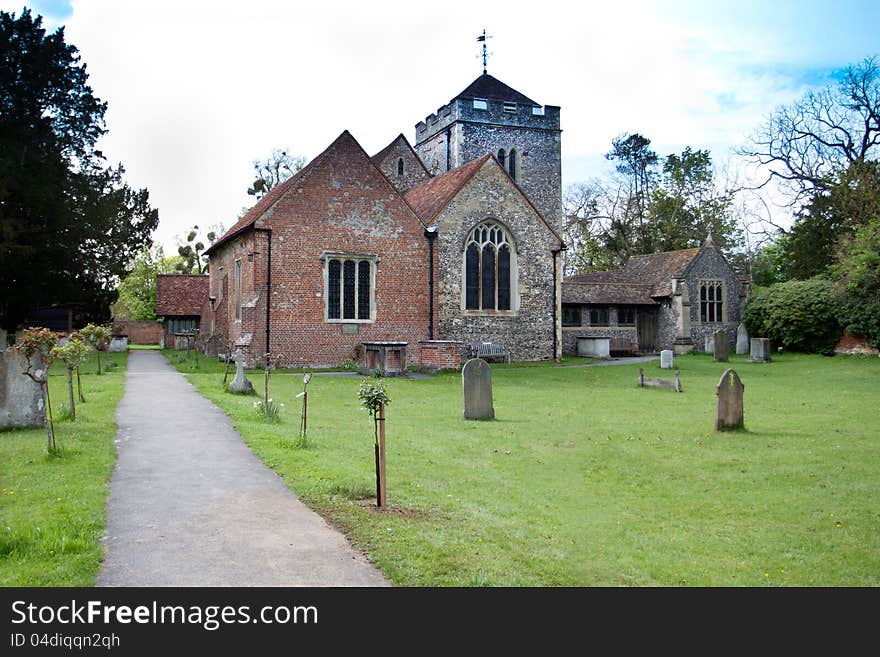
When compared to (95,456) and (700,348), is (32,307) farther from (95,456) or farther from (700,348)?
(700,348)

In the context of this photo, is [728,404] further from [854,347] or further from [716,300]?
[716,300]

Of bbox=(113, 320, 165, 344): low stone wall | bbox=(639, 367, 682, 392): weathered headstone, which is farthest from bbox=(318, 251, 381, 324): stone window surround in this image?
bbox=(113, 320, 165, 344): low stone wall

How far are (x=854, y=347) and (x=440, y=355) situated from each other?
74.9ft

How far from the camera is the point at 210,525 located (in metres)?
6.89

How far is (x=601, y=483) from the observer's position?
1024 centimetres

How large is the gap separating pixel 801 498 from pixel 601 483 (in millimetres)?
2537

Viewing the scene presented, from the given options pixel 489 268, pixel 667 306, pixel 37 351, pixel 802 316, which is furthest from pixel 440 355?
pixel 802 316

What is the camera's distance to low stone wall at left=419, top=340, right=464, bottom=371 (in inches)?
1101

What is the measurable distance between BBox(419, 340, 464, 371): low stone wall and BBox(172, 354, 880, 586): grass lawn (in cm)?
881

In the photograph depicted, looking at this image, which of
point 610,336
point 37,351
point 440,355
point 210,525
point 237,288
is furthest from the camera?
point 610,336

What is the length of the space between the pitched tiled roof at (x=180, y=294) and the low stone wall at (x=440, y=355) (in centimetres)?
2289

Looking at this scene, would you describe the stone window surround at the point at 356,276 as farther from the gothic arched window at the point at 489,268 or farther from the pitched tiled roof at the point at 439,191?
the gothic arched window at the point at 489,268

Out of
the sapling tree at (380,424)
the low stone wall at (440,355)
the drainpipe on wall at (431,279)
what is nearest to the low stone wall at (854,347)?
the low stone wall at (440,355)
